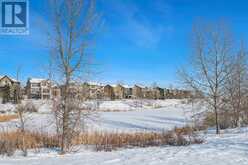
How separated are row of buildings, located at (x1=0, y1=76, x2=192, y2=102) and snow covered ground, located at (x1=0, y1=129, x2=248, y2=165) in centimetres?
227

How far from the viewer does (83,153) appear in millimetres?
11859

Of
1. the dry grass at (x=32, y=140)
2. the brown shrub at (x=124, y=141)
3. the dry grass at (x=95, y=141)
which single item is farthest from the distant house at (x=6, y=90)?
the brown shrub at (x=124, y=141)

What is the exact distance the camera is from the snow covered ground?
9062mm

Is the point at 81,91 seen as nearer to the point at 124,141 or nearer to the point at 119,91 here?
the point at 124,141

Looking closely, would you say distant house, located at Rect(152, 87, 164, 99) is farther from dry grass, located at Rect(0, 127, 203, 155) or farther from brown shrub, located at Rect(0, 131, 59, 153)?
brown shrub, located at Rect(0, 131, 59, 153)

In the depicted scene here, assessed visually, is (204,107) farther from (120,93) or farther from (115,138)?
(120,93)

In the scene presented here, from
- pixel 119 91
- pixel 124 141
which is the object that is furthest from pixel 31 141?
pixel 119 91

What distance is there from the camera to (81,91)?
1246cm

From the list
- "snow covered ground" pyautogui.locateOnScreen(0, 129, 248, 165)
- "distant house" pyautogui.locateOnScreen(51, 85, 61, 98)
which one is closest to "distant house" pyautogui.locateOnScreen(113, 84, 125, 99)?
"distant house" pyautogui.locateOnScreen(51, 85, 61, 98)

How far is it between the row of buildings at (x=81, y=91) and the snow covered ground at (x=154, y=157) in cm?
227

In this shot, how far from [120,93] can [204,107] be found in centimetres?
8733

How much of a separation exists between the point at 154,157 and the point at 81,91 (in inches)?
157

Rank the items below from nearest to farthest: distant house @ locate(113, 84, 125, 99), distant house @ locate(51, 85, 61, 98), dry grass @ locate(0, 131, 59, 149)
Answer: distant house @ locate(51, 85, 61, 98), dry grass @ locate(0, 131, 59, 149), distant house @ locate(113, 84, 125, 99)

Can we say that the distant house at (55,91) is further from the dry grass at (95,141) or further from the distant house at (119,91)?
the distant house at (119,91)
